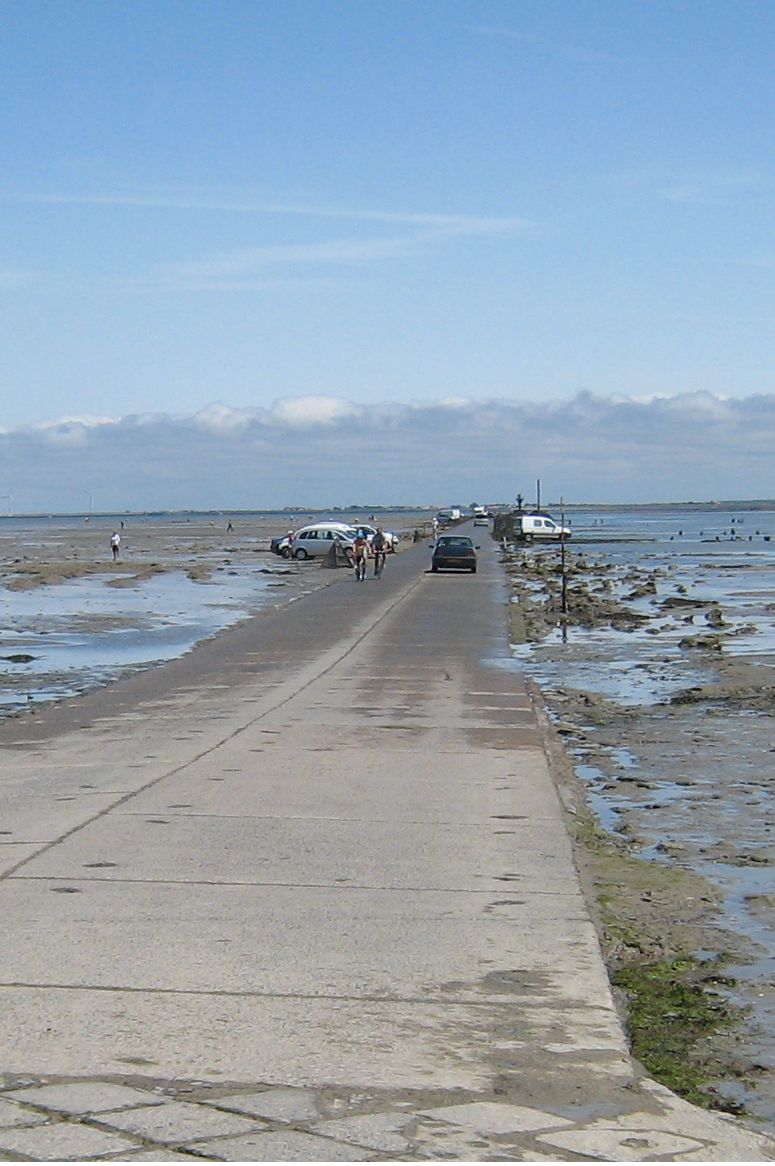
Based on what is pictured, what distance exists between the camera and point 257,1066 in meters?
5.76

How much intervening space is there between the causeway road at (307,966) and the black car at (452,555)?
1599 inches

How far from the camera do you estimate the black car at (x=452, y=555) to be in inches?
2210

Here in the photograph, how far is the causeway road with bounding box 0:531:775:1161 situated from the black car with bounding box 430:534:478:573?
40609 mm

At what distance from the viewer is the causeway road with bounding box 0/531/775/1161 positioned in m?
5.23

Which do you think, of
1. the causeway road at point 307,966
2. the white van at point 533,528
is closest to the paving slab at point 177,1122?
the causeway road at point 307,966

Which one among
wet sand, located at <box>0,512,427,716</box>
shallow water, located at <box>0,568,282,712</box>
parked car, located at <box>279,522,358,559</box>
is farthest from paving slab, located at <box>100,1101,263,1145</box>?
parked car, located at <box>279,522,358,559</box>

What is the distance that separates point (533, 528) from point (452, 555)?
144 ft

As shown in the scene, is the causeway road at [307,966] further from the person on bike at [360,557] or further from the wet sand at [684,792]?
the person on bike at [360,557]

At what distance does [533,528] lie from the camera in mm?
99250

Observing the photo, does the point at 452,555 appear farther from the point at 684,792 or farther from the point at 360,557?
the point at 684,792

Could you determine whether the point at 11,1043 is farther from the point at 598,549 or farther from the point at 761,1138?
the point at 598,549

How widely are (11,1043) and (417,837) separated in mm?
4828

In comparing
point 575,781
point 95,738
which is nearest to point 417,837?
point 575,781

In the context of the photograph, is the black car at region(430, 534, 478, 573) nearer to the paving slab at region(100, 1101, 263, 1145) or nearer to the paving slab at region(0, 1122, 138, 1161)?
the paving slab at region(100, 1101, 263, 1145)
